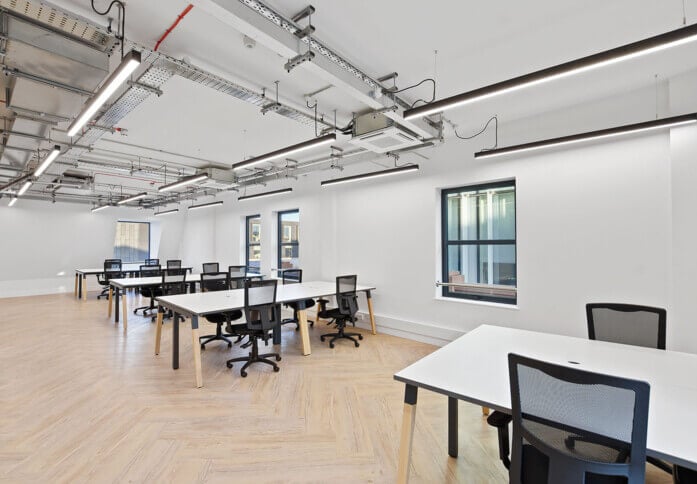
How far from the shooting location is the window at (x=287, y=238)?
26.6 feet

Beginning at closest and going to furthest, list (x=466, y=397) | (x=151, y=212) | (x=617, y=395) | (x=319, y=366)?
1. (x=617, y=395)
2. (x=466, y=397)
3. (x=319, y=366)
4. (x=151, y=212)

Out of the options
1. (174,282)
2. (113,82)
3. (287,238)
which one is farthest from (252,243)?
(113,82)

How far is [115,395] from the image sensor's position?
10.5 ft

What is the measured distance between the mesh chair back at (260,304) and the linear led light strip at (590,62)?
256 centimetres

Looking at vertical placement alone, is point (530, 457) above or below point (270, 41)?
below

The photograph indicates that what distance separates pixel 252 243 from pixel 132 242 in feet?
19.5

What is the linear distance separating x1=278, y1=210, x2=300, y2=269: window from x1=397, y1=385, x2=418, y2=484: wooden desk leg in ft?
21.5

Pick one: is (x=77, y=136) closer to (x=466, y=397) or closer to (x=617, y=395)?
(x=466, y=397)

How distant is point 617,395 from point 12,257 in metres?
13.5

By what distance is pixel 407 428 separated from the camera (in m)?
1.73

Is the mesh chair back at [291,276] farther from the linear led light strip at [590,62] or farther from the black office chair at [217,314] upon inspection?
the linear led light strip at [590,62]

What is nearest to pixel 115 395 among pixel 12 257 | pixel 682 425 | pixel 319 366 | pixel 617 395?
pixel 319 366

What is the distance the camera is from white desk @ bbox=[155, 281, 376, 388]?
11.4 feet

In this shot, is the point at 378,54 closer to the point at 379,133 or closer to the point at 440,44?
the point at 440,44
